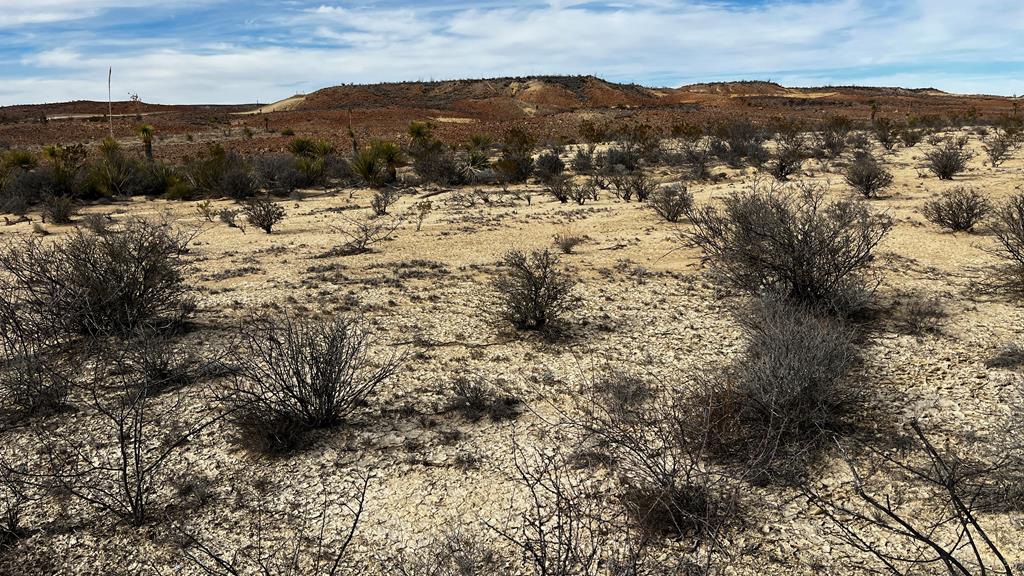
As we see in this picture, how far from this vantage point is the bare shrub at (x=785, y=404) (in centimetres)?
448

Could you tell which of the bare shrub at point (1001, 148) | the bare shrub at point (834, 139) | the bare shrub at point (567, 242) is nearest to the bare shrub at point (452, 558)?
the bare shrub at point (567, 242)

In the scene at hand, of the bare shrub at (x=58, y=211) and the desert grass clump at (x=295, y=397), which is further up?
the bare shrub at (x=58, y=211)

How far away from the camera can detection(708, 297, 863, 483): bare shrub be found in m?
4.48

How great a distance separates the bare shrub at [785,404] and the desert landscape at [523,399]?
2 centimetres

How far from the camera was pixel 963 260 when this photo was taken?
9.57m

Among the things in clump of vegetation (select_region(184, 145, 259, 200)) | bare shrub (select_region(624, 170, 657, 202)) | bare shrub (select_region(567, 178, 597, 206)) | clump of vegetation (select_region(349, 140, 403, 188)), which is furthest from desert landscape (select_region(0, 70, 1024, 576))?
clump of vegetation (select_region(349, 140, 403, 188))

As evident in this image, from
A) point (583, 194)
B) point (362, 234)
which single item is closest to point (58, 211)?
point (362, 234)

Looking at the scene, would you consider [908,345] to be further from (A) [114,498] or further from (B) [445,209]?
(B) [445,209]

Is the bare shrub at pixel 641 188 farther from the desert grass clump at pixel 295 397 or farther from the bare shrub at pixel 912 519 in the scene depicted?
the bare shrub at pixel 912 519

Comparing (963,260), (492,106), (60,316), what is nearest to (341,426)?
(60,316)

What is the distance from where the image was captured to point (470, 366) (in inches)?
253

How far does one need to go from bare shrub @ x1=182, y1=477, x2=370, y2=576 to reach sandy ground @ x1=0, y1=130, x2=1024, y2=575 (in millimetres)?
77

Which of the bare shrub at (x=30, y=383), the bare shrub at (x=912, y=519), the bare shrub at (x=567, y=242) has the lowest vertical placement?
the bare shrub at (x=912, y=519)

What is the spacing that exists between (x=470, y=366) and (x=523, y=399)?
945mm
